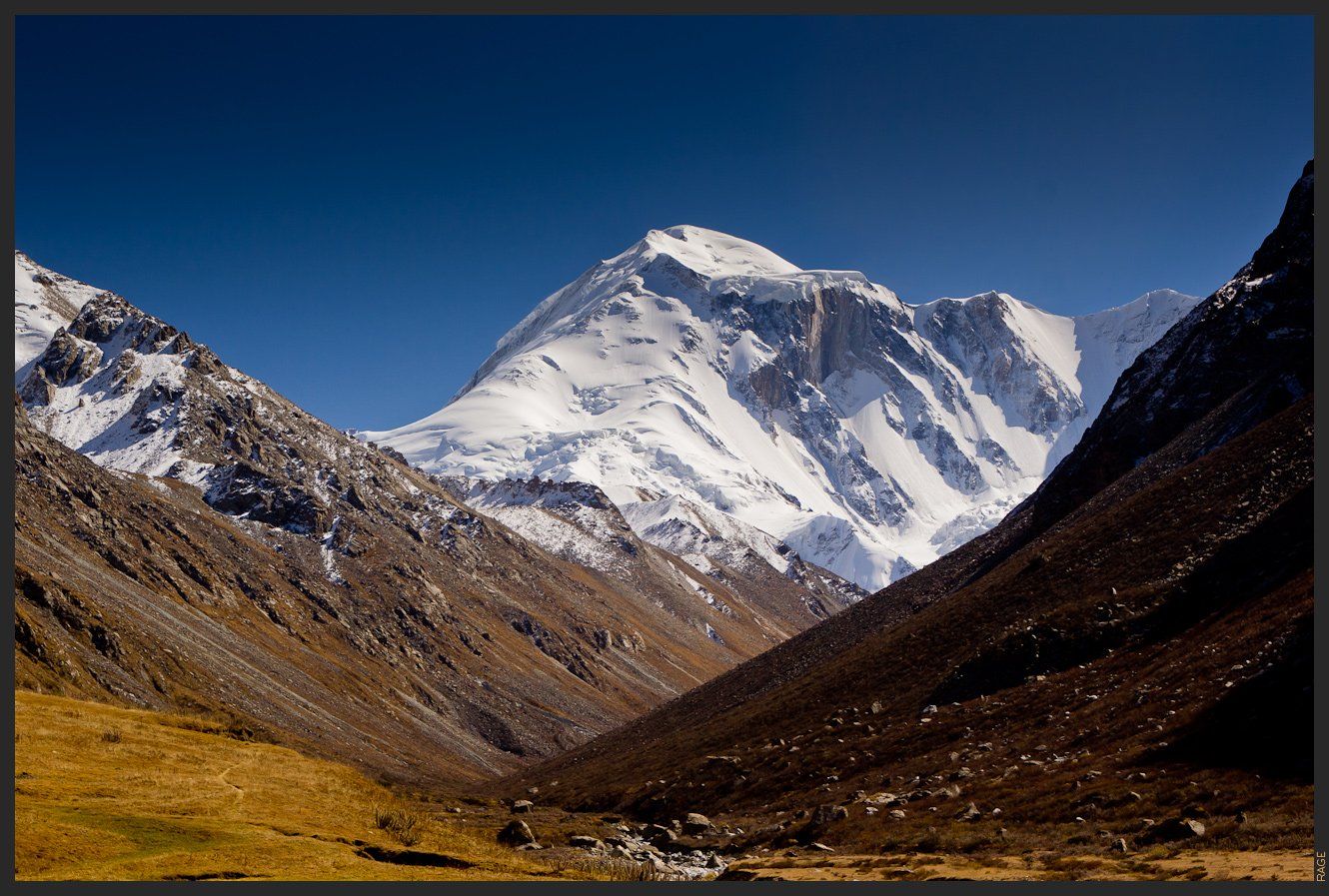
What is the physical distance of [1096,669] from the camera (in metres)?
68.2

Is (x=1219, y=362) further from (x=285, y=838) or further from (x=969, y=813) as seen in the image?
(x=285, y=838)

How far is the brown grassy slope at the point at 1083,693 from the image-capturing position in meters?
46.9

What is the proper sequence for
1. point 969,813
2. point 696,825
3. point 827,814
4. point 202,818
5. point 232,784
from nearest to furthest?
point 202,818, point 969,813, point 827,814, point 232,784, point 696,825

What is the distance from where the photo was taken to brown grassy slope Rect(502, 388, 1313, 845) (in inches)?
1848

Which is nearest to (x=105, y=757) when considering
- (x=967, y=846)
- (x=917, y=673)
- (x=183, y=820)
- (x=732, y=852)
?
(x=183, y=820)

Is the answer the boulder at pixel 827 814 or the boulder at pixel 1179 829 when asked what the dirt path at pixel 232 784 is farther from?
the boulder at pixel 1179 829

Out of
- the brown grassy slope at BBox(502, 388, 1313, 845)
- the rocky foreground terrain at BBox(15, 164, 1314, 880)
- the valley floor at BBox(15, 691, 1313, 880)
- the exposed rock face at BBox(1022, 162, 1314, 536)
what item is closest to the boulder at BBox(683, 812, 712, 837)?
the rocky foreground terrain at BBox(15, 164, 1314, 880)

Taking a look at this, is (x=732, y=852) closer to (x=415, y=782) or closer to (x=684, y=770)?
(x=684, y=770)

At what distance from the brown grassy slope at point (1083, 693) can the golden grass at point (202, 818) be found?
66.6 feet

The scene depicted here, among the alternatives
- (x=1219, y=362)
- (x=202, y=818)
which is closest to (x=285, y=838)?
(x=202, y=818)

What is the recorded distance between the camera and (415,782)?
139000 mm

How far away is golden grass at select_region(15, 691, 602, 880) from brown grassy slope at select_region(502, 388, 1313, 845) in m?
20.3

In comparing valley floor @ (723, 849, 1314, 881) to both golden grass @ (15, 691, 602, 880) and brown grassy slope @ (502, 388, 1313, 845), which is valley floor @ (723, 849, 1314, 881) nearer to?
brown grassy slope @ (502, 388, 1313, 845)

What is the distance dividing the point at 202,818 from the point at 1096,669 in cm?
5265
